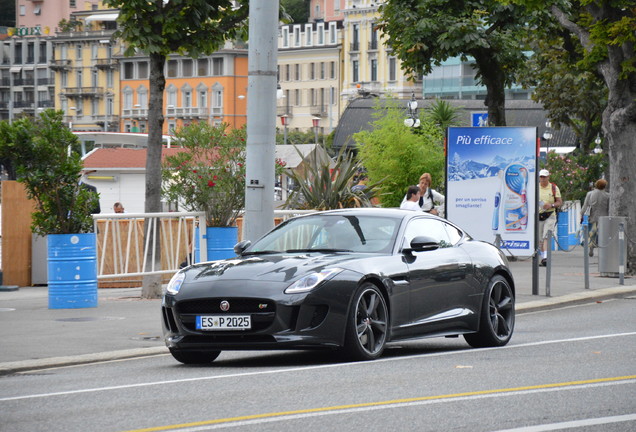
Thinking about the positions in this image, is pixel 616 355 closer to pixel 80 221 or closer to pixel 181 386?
pixel 181 386

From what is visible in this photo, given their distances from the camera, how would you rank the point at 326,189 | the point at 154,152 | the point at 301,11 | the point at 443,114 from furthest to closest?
the point at 301,11 → the point at 443,114 → the point at 326,189 → the point at 154,152

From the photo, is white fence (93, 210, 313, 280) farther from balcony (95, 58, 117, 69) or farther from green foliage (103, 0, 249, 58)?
balcony (95, 58, 117, 69)

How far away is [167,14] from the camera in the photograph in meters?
19.8

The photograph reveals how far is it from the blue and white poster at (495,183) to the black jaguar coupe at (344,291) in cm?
716

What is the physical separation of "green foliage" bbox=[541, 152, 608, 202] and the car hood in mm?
30608

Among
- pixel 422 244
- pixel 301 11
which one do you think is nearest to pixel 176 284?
pixel 422 244

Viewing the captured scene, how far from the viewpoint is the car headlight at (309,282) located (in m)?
11.8

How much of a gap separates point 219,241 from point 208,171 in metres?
1.13

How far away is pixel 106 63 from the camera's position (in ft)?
572

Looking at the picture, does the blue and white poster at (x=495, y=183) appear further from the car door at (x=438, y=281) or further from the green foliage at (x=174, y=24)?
the car door at (x=438, y=281)

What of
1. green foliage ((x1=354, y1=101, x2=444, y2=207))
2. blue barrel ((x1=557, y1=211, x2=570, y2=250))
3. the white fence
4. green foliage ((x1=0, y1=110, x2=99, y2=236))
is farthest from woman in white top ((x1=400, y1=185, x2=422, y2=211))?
blue barrel ((x1=557, y1=211, x2=570, y2=250))

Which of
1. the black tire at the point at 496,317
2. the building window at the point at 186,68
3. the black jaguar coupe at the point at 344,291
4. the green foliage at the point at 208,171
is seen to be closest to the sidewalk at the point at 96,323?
the black jaguar coupe at the point at 344,291

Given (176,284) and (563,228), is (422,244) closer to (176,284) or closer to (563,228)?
(176,284)

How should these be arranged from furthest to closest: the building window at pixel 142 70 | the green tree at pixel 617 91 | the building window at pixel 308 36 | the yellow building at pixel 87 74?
the yellow building at pixel 87 74, the building window at pixel 142 70, the building window at pixel 308 36, the green tree at pixel 617 91
